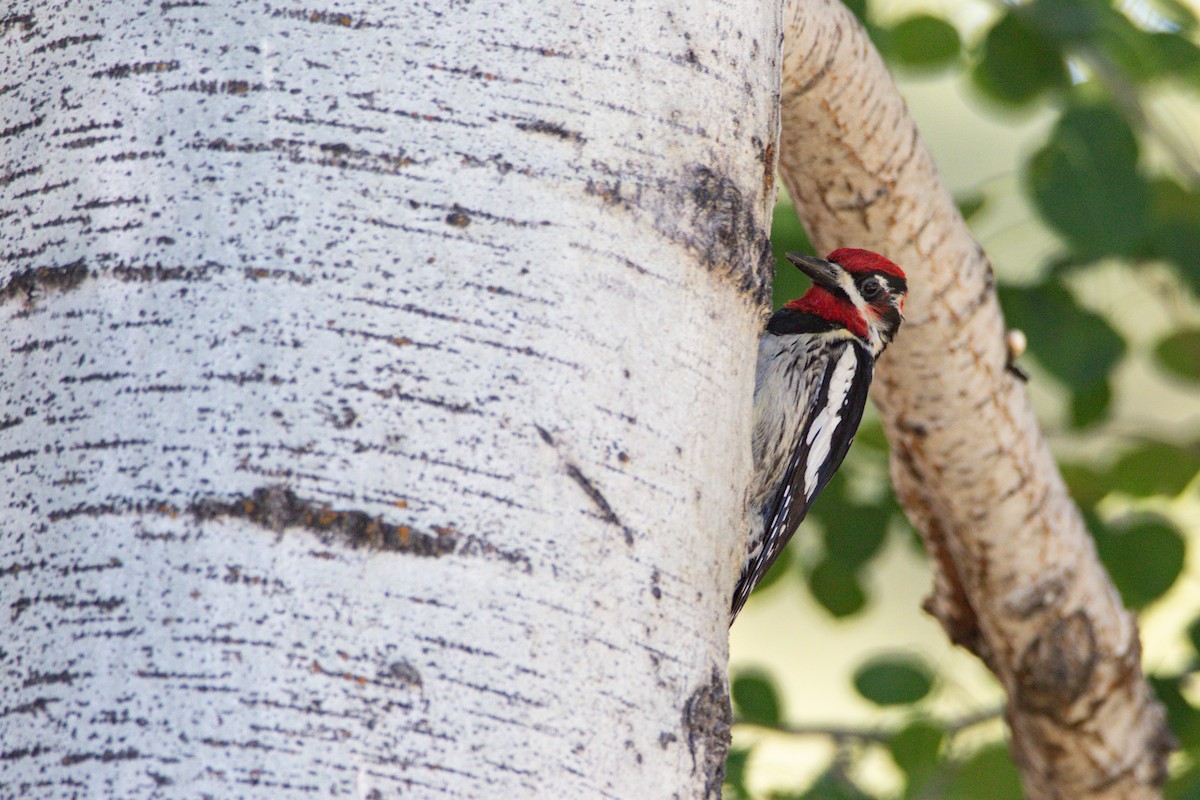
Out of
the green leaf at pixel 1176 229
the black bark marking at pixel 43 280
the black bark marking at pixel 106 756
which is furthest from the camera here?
the green leaf at pixel 1176 229

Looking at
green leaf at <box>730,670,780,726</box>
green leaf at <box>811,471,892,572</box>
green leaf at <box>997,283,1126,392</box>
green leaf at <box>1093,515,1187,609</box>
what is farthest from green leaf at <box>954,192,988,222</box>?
green leaf at <box>730,670,780,726</box>

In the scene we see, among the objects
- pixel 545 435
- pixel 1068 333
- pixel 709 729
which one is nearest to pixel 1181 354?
pixel 1068 333

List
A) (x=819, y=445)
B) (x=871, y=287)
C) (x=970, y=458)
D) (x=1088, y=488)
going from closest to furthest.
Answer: (x=970, y=458) < (x=871, y=287) < (x=819, y=445) < (x=1088, y=488)

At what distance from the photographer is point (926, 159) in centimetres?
218

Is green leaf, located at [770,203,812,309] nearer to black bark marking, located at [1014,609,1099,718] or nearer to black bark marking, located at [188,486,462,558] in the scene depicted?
black bark marking, located at [1014,609,1099,718]

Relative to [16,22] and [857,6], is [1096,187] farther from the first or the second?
[16,22]

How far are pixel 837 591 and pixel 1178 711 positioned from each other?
780mm

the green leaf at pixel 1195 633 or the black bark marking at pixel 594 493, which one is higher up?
the black bark marking at pixel 594 493

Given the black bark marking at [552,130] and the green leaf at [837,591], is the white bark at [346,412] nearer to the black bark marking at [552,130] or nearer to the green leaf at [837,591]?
the black bark marking at [552,130]

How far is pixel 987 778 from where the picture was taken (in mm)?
2859

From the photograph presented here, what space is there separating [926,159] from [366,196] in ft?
4.99

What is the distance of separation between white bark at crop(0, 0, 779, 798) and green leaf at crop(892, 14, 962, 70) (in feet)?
6.13

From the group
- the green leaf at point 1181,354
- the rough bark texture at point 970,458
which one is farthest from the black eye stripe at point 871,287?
the green leaf at point 1181,354

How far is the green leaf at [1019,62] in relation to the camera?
2.63 metres
